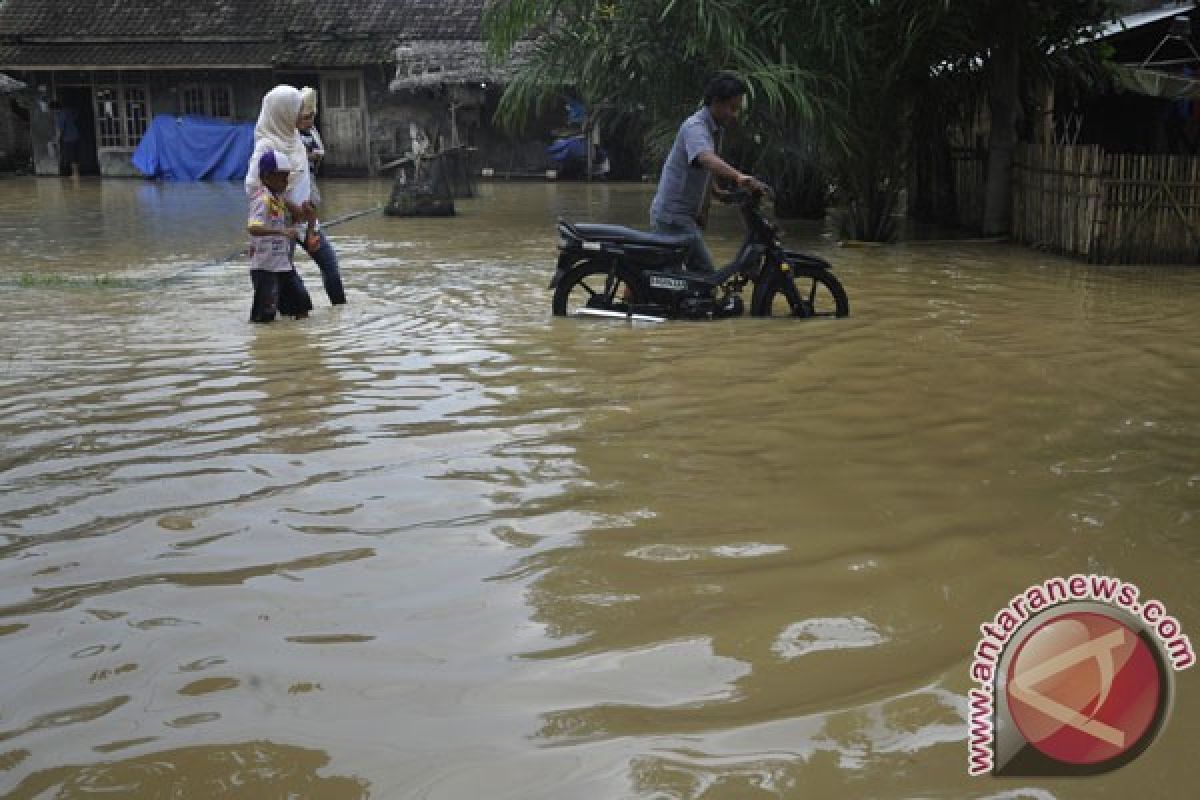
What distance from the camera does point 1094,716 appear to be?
220 centimetres

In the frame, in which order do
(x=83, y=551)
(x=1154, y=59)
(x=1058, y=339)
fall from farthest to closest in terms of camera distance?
(x=1154, y=59) → (x=1058, y=339) → (x=83, y=551)

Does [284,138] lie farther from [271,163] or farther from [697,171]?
[697,171]

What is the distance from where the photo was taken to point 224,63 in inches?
1088

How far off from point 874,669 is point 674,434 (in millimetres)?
2072

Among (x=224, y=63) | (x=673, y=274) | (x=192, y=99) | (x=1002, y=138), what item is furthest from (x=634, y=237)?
(x=192, y=99)

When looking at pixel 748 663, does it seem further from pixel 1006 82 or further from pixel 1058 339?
pixel 1006 82

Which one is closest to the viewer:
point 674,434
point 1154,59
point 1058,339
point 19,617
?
point 19,617

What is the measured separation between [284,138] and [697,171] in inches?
103

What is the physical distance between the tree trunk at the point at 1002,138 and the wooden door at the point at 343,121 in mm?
18546

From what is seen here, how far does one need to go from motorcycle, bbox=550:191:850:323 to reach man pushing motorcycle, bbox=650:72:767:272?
118mm

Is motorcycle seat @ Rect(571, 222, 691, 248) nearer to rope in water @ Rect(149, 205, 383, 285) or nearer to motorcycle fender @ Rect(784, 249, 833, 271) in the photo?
motorcycle fender @ Rect(784, 249, 833, 271)

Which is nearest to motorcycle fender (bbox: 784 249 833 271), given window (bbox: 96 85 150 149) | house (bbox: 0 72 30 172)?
window (bbox: 96 85 150 149)

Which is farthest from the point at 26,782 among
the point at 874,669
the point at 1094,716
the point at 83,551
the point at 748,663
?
the point at 1094,716

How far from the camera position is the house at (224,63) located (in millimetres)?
27844
